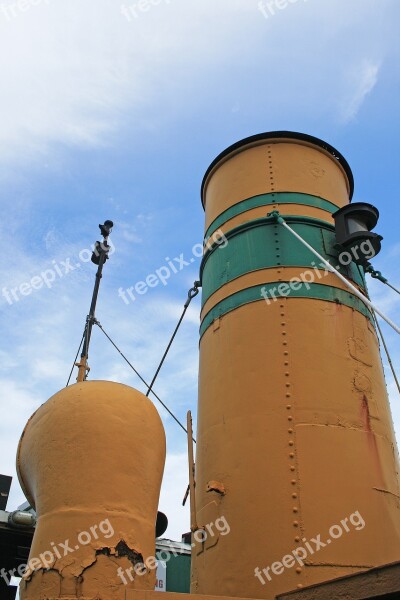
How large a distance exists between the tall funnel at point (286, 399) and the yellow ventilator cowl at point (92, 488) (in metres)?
1.69

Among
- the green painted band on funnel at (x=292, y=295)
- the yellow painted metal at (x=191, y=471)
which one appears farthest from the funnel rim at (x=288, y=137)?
the yellow painted metal at (x=191, y=471)

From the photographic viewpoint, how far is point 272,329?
6164mm

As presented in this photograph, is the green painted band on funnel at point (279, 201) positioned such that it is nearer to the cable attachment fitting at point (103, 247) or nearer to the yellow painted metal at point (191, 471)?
the cable attachment fitting at point (103, 247)

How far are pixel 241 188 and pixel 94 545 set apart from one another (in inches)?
215

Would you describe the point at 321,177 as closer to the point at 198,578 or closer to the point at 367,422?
the point at 367,422

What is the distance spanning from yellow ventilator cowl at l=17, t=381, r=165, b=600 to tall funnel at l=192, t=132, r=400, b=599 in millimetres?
1685

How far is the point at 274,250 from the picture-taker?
682 cm

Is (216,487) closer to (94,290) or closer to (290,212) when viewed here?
(94,290)

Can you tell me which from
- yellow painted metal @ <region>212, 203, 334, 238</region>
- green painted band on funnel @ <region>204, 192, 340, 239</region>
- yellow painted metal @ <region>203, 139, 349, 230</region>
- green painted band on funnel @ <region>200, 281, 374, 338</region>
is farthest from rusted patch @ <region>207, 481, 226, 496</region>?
yellow painted metal @ <region>203, 139, 349, 230</region>

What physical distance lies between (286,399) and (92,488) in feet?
8.75

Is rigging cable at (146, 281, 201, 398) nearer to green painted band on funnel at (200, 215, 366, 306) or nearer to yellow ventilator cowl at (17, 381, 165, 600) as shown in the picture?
green painted band on funnel at (200, 215, 366, 306)

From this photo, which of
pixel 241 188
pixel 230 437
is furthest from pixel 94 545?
pixel 241 188

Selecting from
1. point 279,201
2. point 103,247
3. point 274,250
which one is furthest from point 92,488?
point 279,201

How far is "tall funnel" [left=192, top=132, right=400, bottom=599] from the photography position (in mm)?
4973
